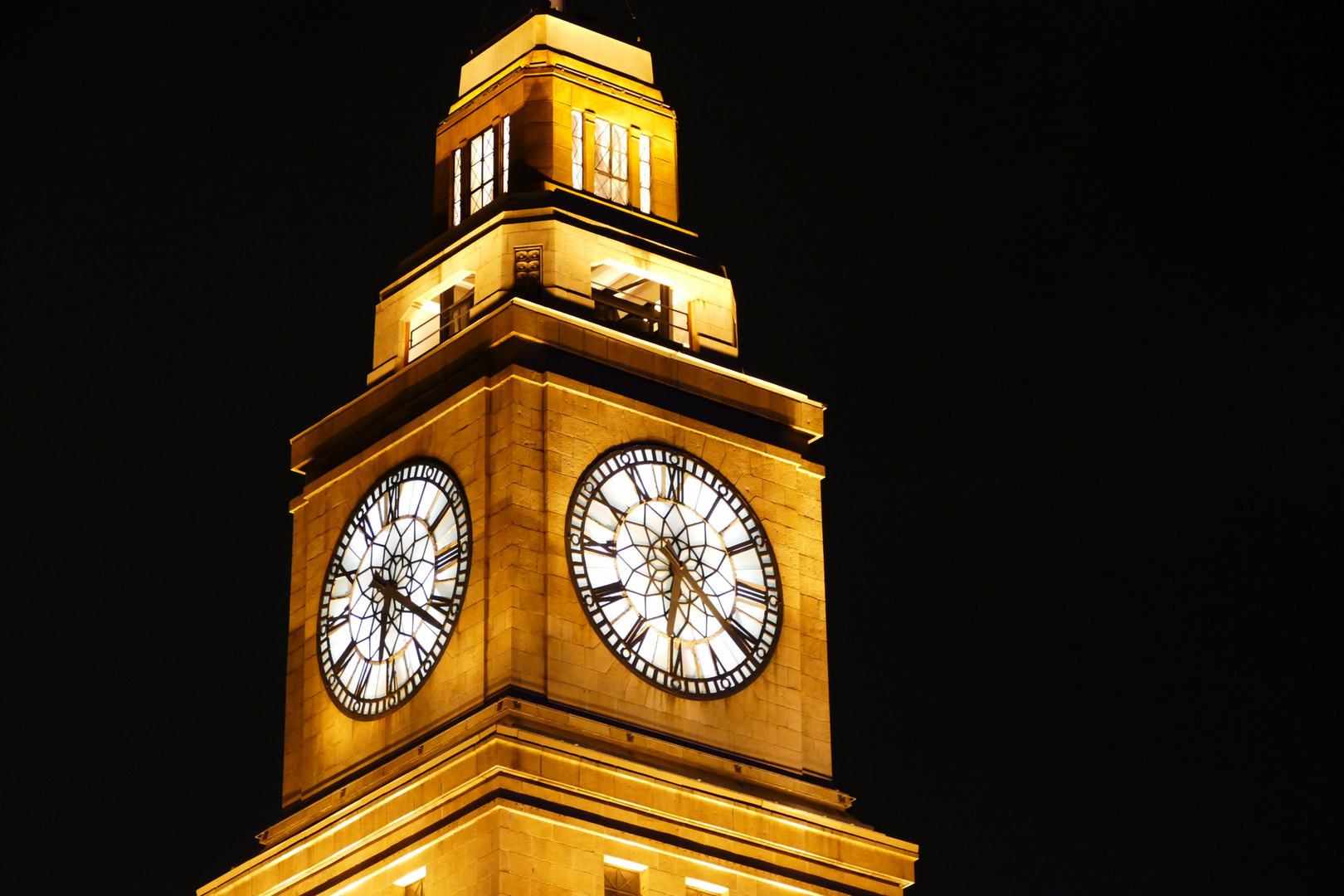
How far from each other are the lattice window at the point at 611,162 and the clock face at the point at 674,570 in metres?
7.05

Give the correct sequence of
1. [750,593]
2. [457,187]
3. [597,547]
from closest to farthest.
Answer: [597,547], [750,593], [457,187]

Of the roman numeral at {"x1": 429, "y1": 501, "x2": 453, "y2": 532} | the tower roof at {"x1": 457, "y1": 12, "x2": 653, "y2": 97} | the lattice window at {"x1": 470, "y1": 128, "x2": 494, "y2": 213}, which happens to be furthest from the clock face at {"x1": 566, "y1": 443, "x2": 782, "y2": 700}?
the tower roof at {"x1": 457, "y1": 12, "x2": 653, "y2": 97}

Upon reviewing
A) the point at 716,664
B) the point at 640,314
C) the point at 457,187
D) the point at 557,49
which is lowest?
the point at 716,664

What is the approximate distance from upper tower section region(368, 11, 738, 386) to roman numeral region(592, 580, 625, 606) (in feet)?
19.9

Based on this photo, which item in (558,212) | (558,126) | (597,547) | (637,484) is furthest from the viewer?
(558,126)

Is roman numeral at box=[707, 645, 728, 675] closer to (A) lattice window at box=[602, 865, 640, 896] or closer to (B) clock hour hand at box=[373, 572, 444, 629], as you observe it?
(A) lattice window at box=[602, 865, 640, 896]

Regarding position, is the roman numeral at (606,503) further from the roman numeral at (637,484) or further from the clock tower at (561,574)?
the roman numeral at (637,484)

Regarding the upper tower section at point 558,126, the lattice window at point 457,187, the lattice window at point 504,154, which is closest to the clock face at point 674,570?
the upper tower section at point 558,126

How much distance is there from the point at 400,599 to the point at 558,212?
880cm

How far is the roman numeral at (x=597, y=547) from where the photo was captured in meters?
78.8

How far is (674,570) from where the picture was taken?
7925cm

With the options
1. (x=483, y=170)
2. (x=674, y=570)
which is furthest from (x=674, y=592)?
(x=483, y=170)

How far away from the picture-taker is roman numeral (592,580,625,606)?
7844 cm

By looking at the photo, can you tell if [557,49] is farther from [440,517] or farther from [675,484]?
[440,517]
